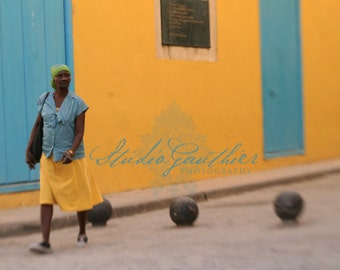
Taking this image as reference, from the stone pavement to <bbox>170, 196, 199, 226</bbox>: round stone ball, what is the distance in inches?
49.1

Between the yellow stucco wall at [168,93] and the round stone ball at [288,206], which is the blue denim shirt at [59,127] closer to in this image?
the round stone ball at [288,206]

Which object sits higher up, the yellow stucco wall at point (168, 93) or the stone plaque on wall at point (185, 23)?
the stone plaque on wall at point (185, 23)

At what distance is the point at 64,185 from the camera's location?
6.18 meters

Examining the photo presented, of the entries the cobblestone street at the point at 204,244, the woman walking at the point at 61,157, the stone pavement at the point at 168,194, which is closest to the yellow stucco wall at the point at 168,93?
the stone pavement at the point at 168,194

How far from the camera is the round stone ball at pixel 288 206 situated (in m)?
7.11

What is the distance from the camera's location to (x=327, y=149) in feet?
47.0

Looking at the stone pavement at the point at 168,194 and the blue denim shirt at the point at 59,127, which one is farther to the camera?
the stone pavement at the point at 168,194

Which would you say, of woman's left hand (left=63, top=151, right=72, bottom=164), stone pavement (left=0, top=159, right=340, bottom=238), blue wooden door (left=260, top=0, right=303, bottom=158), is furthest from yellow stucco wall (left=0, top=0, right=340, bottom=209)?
woman's left hand (left=63, top=151, right=72, bottom=164)

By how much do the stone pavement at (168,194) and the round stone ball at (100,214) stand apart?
345 millimetres

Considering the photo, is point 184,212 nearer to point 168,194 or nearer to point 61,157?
point 61,157

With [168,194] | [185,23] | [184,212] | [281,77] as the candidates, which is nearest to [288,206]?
[184,212]

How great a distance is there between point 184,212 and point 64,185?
64.7 inches

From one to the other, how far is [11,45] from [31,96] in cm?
67

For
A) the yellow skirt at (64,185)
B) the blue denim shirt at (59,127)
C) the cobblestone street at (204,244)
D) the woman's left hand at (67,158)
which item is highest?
the blue denim shirt at (59,127)
